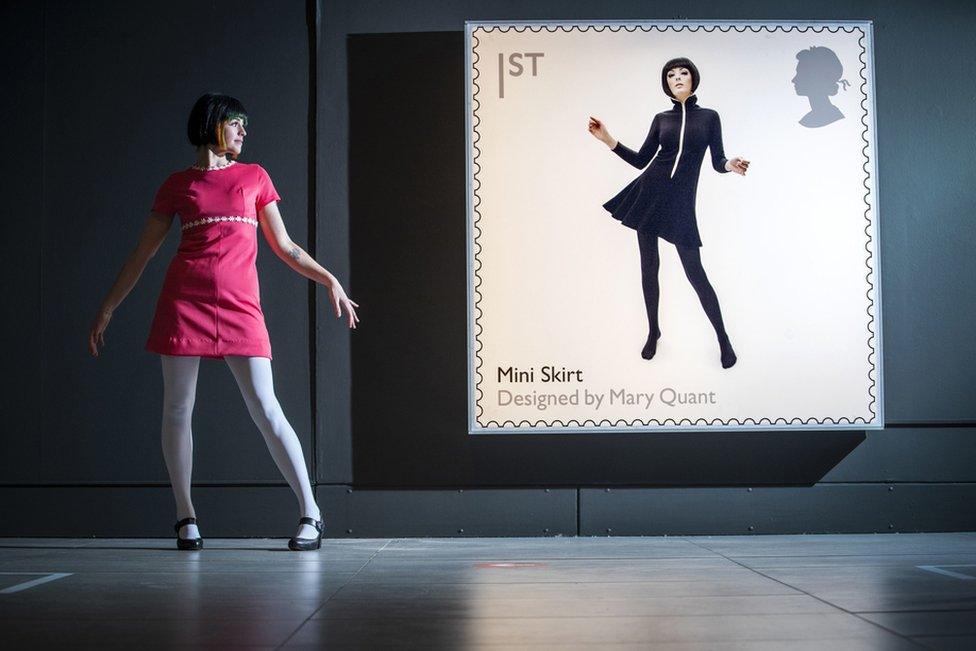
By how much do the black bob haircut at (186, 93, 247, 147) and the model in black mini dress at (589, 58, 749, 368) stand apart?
4.92 ft

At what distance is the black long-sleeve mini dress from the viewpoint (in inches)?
173

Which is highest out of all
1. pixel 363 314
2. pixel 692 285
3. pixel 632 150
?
pixel 632 150

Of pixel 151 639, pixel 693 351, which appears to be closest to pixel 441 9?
pixel 693 351

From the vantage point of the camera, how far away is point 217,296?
3.82 metres

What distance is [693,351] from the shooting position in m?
4.34

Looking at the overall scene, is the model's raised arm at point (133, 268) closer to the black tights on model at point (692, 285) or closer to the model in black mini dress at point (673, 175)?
the model in black mini dress at point (673, 175)

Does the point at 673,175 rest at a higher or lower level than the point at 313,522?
higher

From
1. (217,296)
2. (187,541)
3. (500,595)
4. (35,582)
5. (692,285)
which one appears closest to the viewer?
(500,595)

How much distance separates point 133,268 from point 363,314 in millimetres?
971

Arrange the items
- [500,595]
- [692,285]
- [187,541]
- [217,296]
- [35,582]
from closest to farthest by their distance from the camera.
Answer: [500,595] → [35,582] → [217,296] → [187,541] → [692,285]

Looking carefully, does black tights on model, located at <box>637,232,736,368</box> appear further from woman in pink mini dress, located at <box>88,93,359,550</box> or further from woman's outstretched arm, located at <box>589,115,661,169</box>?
woman in pink mini dress, located at <box>88,93,359,550</box>

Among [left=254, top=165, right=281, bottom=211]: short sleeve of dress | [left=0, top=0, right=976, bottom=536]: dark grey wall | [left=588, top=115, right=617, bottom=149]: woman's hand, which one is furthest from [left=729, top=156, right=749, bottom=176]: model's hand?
[left=254, top=165, right=281, bottom=211]: short sleeve of dress

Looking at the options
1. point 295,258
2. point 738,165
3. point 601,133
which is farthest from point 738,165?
point 295,258

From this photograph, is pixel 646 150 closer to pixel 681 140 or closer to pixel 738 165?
pixel 681 140
